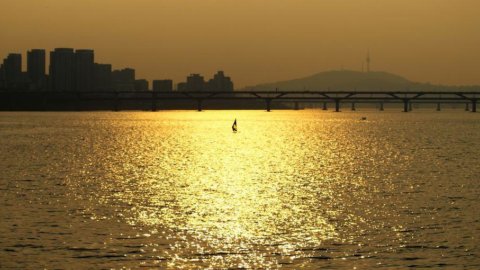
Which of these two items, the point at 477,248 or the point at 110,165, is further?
the point at 110,165

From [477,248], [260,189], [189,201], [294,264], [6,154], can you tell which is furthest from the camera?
[6,154]

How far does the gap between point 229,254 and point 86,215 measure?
37.6 feet

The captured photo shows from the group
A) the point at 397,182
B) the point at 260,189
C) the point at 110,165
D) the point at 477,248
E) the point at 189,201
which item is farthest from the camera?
the point at 110,165

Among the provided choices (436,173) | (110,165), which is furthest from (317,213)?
(110,165)

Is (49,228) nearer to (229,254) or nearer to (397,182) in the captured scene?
(229,254)

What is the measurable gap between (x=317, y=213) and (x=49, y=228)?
12.9 meters

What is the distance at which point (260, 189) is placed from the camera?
53125 millimetres

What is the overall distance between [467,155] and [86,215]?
201ft

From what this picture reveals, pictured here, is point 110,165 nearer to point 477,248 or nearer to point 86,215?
point 86,215

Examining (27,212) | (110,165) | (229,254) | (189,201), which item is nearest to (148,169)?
(110,165)

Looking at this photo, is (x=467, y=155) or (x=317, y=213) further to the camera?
(x=467, y=155)

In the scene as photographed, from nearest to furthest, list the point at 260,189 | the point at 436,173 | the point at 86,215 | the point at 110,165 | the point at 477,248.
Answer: the point at 477,248
the point at 86,215
the point at 260,189
the point at 436,173
the point at 110,165

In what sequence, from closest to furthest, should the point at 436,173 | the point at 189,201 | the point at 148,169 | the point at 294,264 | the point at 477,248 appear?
1. the point at 294,264
2. the point at 477,248
3. the point at 189,201
4. the point at 436,173
5. the point at 148,169

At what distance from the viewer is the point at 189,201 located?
45594mm
